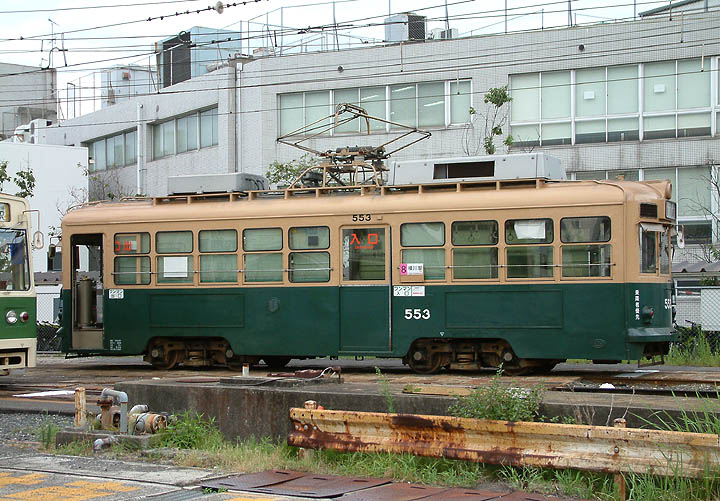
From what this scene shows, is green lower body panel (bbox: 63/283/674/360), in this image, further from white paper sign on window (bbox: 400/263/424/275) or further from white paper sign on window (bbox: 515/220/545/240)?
white paper sign on window (bbox: 515/220/545/240)

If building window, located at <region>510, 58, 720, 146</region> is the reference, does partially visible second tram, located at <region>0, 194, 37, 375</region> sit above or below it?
below

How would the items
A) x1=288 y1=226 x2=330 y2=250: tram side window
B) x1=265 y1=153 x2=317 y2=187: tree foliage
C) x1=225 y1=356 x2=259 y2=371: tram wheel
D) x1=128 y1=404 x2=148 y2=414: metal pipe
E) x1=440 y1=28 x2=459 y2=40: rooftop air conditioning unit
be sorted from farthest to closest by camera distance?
x1=440 y1=28 x2=459 y2=40: rooftop air conditioning unit, x1=265 y1=153 x2=317 y2=187: tree foliage, x1=225 y1=356 x2=259 y2=371: tram wheel, x1=288 y1=226 x2=330 y2=250: tram side window, x1=128 y1=404 x2=148 y2=414: metal pipe

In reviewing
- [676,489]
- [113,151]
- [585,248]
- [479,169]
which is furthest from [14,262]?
[113,151]

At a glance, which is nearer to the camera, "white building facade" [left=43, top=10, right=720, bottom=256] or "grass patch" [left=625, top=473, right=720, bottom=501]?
"grass patch" [left=625, top=473, right=720, bottom=501]

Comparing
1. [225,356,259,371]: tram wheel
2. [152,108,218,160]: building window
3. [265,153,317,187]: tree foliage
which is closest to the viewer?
[225,356,259,371]: tram wheel

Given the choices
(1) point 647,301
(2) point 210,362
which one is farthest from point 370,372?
(1) point 647,301

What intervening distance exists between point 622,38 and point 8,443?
80.7 feet

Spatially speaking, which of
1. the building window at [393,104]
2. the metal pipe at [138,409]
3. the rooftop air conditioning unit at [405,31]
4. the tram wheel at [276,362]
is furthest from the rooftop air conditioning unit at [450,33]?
the metal pipe at [138,409]

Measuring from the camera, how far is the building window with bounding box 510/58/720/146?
97.5ft

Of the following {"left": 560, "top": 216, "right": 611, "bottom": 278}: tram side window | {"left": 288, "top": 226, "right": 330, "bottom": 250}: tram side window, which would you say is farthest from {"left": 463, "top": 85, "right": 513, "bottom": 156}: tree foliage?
{"left": 560, "top": 216, "right": 611, "bottom": 278}: tram side window

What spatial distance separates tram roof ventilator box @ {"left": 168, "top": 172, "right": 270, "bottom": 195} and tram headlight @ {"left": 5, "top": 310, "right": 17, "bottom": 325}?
156 inches

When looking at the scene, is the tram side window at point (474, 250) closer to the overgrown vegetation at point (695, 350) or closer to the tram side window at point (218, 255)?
the tram side window at point (218, 255)

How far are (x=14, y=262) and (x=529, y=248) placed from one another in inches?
329

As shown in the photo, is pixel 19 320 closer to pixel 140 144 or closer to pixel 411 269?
pixel 411 269
